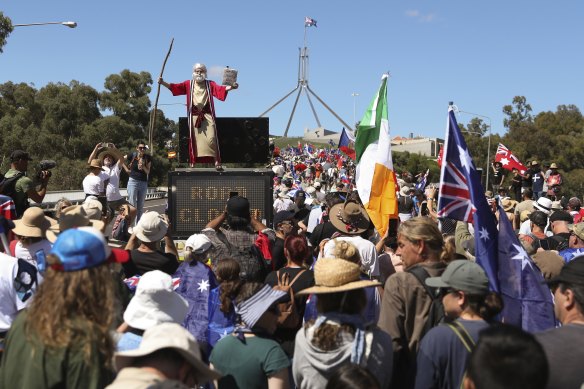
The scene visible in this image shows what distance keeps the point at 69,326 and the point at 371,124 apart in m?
5.20

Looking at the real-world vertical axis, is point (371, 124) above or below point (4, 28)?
below

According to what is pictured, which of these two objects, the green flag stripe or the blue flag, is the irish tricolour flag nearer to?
the green flag stripe

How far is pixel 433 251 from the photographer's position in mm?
4711

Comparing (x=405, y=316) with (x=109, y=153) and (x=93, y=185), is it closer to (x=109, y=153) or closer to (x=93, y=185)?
(x=93, y=185)

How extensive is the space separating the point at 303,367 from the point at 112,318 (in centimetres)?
120

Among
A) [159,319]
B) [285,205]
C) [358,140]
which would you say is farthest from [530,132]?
[159,319]

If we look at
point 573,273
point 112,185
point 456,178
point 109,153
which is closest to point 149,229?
point 456,178

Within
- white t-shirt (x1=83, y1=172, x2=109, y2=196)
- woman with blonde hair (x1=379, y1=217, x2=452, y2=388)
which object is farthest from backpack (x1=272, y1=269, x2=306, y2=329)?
white t-shirt (x1=83, y1=172, x2=109, y2=196)

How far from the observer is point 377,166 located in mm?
7305

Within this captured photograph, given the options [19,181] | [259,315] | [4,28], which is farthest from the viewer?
[4,28]

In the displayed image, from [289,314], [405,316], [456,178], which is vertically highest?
[456,178]

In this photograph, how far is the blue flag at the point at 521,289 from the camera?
482cm

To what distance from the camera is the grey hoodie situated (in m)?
3.59

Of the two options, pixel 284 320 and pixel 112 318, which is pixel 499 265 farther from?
pixel 112 318
